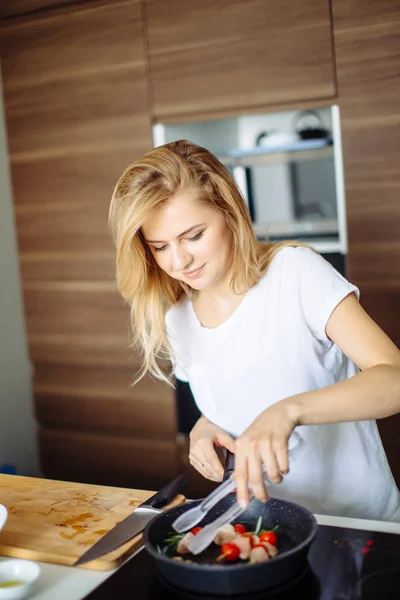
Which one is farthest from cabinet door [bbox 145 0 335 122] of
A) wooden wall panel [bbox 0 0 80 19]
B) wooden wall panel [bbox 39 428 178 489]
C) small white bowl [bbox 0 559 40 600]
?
small white bowl [bbox 0 559 40 600]

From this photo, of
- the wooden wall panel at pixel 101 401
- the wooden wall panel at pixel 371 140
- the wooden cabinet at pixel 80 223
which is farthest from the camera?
the wooden wall panel at pixel 101 401

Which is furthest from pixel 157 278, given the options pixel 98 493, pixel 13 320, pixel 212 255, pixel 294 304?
pixel 13 320

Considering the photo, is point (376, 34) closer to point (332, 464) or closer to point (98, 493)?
point (332, 464)

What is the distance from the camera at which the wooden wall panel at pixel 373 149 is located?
7.88ft

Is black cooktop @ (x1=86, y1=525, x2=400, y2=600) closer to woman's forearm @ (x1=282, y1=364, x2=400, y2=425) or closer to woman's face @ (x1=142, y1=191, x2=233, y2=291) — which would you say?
woman's forearm @ (x1=282, y1=364, x2=400, y2=425)

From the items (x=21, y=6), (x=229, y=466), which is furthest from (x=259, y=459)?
(x=21, y=6)

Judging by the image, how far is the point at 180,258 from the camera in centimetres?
145

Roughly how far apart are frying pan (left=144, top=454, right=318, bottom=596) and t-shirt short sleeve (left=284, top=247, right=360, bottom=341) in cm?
40

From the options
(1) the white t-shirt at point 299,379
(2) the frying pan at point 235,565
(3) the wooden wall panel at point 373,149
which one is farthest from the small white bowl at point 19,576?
(3) the wooden wall panel at point 373,149

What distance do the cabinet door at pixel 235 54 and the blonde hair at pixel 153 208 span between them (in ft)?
3.77

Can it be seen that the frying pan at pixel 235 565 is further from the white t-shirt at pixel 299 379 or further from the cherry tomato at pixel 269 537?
the white t-shirt at pixel 299 379

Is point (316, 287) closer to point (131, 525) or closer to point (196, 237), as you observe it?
point (196, 237)

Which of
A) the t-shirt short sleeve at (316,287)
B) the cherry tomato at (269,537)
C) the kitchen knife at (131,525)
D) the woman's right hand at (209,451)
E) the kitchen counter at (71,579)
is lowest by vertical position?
the kitchen counter at (71,579)

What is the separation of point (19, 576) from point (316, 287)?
76cm
